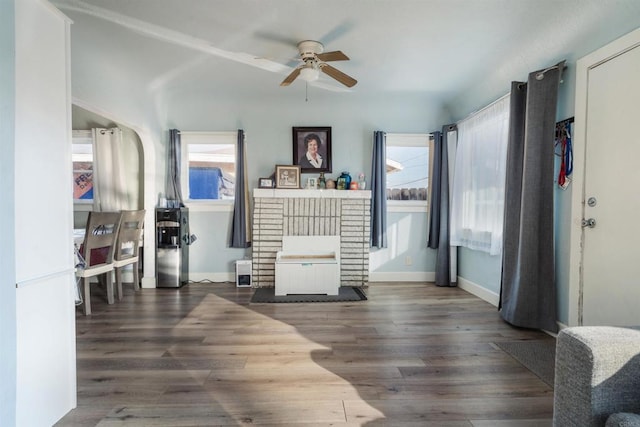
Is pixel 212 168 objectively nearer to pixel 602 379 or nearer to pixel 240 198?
pixel 240 198

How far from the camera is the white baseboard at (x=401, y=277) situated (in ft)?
14.0

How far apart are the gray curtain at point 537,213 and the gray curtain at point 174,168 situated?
12.8ft

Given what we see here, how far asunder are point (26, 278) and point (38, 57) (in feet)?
3.10

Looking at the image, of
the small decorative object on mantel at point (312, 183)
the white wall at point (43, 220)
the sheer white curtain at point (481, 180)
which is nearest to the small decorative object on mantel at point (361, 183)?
the small decorative object on mantel at point (312, 183)

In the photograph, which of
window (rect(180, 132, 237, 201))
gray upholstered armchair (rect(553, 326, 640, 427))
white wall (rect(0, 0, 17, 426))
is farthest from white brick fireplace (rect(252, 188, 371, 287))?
gray upholstered armchair (rect(553, 326, 640, 427))

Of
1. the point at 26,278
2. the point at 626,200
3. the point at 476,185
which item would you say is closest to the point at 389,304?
the point at 476,185

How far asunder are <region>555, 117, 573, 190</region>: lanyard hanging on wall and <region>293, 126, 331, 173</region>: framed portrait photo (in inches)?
98.3

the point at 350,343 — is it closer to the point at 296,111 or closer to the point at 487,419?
the point at 487,419

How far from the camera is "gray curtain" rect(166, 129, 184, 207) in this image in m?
4.05

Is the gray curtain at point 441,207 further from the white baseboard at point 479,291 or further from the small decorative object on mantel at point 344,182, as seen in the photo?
the small decorative object on mantel at point 344,182

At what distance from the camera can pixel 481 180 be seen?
11.1 feet

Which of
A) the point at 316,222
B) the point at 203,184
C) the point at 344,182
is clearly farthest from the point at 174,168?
the point at 344,182

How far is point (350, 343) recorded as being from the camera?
7.55 feet

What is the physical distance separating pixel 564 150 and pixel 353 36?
191 cm
